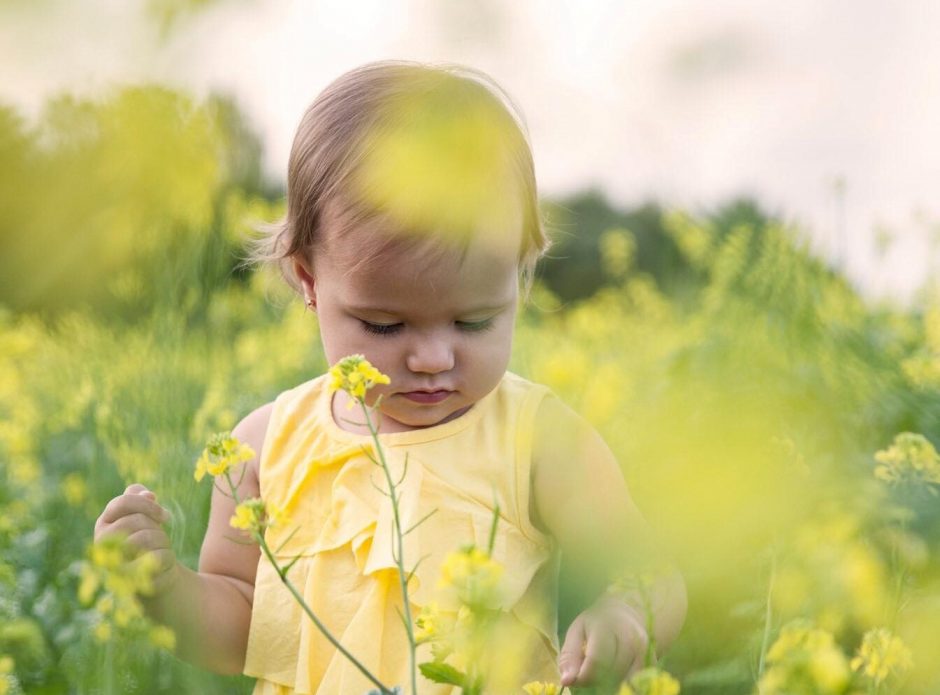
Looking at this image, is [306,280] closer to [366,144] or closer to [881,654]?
[366,144]

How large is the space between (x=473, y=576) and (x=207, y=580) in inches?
39.4

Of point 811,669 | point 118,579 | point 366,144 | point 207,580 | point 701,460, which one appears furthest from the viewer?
point 207,580

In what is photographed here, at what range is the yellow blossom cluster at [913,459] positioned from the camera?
55.6 inches

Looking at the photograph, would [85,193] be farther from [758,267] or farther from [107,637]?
[758,267]

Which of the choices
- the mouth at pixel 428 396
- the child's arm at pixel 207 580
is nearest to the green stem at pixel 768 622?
the mouth at pixel 428 396

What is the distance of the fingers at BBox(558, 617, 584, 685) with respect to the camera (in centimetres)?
122

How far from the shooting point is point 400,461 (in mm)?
1626

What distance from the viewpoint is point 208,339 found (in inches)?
191

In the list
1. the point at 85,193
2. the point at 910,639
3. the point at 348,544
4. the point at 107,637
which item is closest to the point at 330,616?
the point at 348,544

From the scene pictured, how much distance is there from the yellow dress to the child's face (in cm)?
11

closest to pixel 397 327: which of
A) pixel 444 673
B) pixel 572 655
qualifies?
pixel 572 655

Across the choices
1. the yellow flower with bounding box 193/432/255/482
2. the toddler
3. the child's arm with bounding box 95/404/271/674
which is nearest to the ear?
the toddler

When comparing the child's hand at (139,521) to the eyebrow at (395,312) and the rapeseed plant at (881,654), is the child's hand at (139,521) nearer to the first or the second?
the eyebrow at (395,312)

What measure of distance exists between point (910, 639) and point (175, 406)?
171 centimetres
